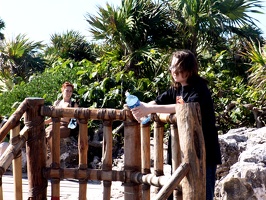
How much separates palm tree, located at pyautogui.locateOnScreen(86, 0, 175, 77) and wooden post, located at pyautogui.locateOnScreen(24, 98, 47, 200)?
243 inches

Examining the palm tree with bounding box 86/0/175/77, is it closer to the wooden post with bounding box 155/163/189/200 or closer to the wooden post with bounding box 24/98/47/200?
the wooden post with bounding box 24/98/47/200

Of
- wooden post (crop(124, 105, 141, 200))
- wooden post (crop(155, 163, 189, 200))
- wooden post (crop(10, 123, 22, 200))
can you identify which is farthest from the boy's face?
wooden post (crop(10, 123, 22, 200))

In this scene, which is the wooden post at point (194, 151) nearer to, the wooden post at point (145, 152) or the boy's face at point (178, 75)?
the boy's face at point (178, 75)

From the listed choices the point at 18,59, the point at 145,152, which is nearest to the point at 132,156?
the point at 145,152

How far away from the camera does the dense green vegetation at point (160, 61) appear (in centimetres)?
842

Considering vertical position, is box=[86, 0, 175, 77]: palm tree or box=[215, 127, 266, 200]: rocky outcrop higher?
box=[86, 0, 175, 77]: palm tree

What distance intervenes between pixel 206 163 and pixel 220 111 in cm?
508

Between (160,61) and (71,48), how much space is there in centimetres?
771

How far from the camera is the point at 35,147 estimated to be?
4.05m

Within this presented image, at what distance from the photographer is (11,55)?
14.6 metres

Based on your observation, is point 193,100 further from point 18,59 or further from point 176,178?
point 18,59

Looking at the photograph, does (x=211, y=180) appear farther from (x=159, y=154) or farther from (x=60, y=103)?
(x=60, y=103)

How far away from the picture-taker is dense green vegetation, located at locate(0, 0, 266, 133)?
842 cm

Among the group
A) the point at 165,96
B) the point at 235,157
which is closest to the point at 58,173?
the point at 165,96
